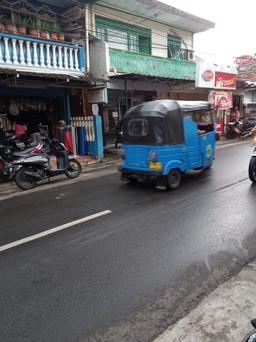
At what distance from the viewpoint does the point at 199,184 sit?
8031 mm

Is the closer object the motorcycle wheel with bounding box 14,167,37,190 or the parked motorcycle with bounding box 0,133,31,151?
the motorcycle wheel with bounding box 14,167,37,190

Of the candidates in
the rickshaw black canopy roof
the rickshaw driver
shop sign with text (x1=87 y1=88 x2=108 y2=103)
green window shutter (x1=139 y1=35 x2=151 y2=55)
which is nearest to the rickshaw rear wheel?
the rickshaw black canopy roof

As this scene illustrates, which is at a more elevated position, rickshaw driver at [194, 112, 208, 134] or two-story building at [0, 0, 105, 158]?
two-story building at [0, 0, 105, 158]

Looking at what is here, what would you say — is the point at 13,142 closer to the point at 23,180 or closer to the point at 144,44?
the point at 23,180

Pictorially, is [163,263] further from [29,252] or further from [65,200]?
[65,200]

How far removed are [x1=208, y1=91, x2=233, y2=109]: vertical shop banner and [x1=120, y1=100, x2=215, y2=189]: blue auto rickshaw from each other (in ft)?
34.0

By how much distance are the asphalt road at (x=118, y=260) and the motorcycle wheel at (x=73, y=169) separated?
222 centimetres

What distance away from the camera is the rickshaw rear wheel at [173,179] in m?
Result: 7.50

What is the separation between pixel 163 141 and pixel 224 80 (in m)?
13.1

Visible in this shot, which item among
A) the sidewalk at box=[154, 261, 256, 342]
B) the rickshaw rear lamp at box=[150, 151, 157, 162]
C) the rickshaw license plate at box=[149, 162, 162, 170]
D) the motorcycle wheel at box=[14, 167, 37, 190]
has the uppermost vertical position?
the rickshaw rear lamp at box=[150, 151, 157, 162]

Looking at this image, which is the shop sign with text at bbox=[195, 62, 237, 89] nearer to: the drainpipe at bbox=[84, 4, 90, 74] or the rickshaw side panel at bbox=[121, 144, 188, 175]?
the drainpipe at bbox=[84, 4, 90, 74]

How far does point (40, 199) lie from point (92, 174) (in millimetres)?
3023

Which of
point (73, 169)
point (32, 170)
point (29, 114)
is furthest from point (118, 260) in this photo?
point (29, 114)

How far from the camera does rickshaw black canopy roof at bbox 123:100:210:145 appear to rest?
7.40 m
